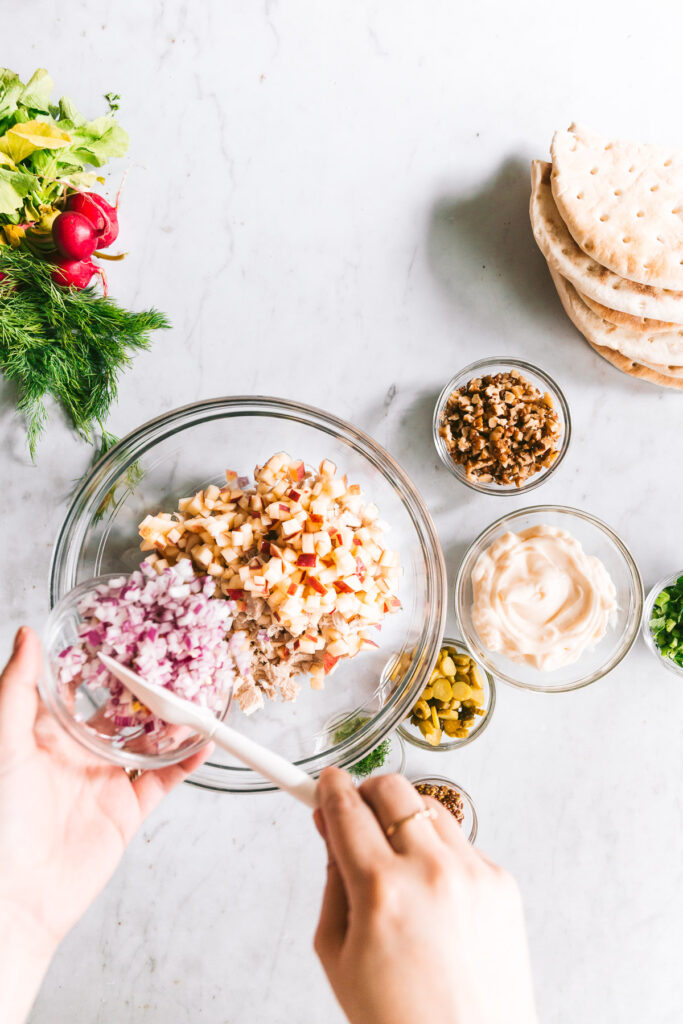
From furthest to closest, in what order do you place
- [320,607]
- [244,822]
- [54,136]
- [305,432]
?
[244,822]
[305,432]
[54,136]
[320,607]

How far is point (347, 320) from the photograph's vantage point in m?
1.59

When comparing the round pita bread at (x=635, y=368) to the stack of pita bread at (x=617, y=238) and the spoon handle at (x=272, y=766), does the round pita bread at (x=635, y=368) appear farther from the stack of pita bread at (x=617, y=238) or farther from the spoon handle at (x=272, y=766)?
the spoon handle at (x=272, y=766)

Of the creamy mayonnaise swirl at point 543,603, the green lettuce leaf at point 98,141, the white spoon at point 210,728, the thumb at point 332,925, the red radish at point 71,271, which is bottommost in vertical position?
the creamy mayonnaise swirl at point 543,603

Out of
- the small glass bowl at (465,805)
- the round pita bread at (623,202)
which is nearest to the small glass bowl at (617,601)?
the small glass bowl at (465,805)

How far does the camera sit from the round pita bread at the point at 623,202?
1.41 meters

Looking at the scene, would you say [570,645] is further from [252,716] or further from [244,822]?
[244,822]

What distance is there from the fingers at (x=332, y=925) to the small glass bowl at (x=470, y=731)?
0.63m

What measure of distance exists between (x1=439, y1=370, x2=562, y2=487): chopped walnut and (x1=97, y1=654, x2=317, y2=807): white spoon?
0.73m

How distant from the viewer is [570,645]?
149 centimetres

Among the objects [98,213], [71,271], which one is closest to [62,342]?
[71,271]

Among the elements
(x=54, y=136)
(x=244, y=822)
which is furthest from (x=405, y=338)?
(x=244, y=822)

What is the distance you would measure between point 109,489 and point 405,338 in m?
0.73

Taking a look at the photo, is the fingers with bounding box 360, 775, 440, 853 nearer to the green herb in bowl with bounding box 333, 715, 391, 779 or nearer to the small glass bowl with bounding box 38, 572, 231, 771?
the small glass bowl with bounding box 38, 572, 231, 771

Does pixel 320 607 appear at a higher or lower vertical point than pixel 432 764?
higher
